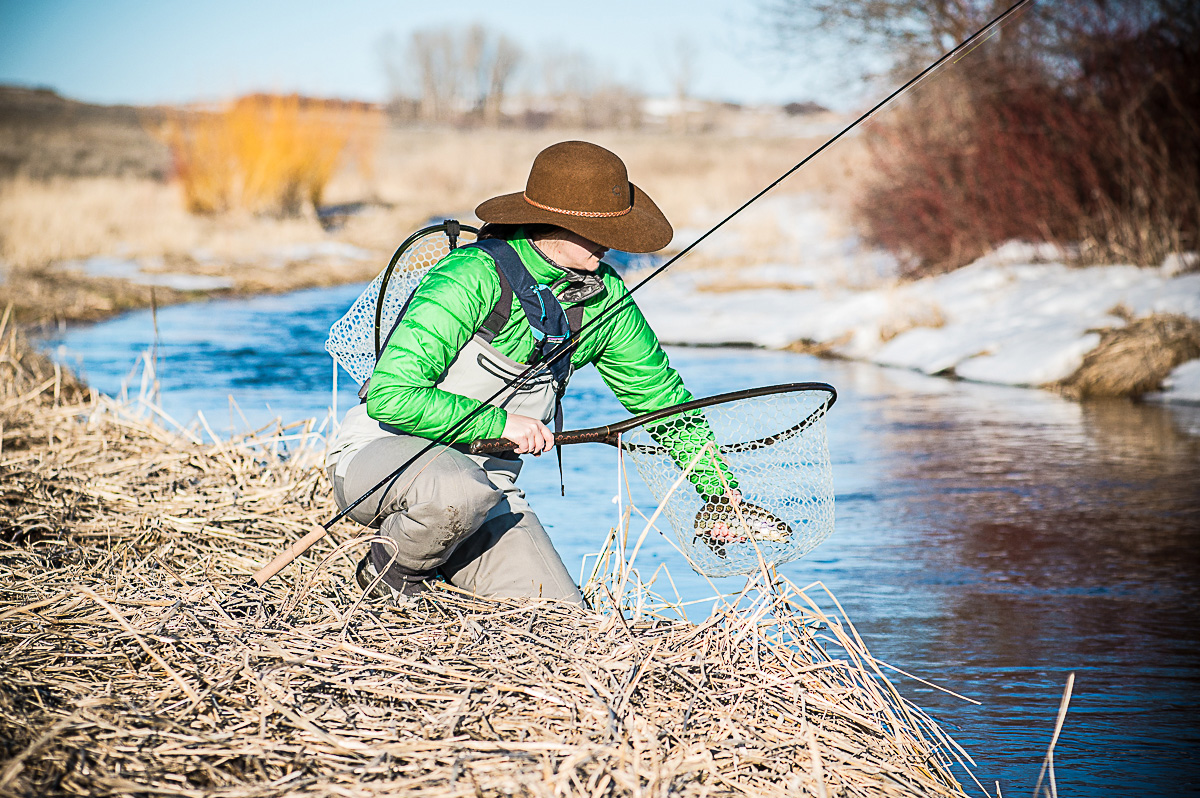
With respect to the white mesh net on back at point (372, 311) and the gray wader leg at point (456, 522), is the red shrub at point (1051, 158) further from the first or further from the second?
the gray wader leg at point (456, 522)

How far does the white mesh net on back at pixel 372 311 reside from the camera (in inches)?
149

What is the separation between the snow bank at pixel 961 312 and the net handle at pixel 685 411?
544 cm

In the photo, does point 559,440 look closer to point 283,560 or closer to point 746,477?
point 746,477

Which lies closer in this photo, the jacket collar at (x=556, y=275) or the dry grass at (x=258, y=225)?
the jacket collar at (x=556, y=275)

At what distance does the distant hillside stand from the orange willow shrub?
0.95 metres

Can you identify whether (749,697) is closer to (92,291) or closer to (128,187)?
(92,291)

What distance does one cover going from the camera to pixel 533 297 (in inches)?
126

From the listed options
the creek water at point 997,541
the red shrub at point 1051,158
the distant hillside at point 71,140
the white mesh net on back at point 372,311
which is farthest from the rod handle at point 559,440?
the distant hillside at point 71,140

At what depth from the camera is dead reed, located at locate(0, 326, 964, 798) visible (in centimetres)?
218

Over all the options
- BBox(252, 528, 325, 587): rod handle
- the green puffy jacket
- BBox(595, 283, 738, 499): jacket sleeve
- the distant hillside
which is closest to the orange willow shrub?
the distant hillside

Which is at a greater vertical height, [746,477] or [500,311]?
[500,311]

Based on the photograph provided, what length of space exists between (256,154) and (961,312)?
13.8 metres

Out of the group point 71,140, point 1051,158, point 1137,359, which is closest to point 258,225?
point 1051,158

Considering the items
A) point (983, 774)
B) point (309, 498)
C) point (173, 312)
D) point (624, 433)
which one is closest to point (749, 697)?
point (983, 774)
